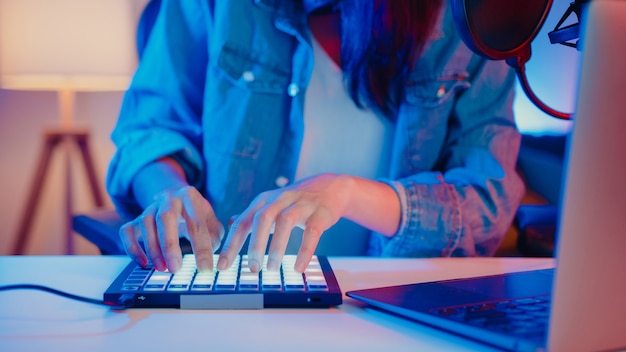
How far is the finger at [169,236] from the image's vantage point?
66cm

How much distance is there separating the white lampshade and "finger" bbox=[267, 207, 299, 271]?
1.67 meters

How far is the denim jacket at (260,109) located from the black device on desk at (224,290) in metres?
0.49

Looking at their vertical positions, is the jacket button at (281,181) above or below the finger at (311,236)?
below

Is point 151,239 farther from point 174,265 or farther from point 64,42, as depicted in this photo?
point 64,42

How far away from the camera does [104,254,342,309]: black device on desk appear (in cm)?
60

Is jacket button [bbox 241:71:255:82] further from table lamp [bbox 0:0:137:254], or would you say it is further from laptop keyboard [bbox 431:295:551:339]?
table lamp [bbox 0:0:137:254]

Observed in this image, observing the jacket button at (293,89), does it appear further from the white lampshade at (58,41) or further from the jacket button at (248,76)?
the white lampshade at (58,41)

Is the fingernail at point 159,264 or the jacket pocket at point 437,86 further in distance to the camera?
the jacket pocket at point 437,86

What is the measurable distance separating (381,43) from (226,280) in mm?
612

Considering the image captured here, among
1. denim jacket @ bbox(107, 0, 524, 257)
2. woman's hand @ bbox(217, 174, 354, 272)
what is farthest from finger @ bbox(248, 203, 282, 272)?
denim jacket @ bbox(107, 0, 524, 257)

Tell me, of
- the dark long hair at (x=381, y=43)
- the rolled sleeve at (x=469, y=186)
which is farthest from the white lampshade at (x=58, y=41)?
the rolled sleeve at (x=469, y=186)

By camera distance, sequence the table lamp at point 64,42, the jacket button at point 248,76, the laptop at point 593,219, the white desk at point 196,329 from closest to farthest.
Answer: the laptop at point 593,219, the white desk at point 196,329, the jacket button at point 248,76, the table lamp at point 64,42

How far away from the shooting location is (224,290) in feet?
1.99

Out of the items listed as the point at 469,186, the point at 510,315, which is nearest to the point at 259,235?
the point at 510,315
